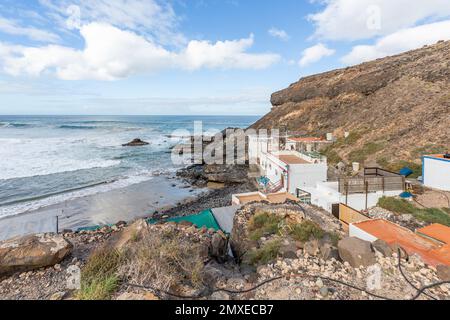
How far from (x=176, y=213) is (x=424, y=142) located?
71.1ft

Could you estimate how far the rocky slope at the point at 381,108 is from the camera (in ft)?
72.3

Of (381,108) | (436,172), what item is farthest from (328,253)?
(381,108)

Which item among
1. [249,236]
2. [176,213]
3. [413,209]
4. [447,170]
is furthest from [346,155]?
[249,236]

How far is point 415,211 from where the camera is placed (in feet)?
39.3

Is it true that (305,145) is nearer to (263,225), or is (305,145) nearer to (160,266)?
(263,225)

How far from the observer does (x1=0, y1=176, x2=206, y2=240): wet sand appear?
14641mm

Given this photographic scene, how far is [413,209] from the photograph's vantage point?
39.9 feet

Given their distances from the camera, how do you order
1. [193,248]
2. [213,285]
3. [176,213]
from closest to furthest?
[213,285] < [193,248] < [176,213]

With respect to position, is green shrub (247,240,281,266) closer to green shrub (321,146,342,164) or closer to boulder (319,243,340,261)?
boulder (319,243,340,261)

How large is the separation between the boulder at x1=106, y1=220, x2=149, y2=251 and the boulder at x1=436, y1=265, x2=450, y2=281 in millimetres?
6645

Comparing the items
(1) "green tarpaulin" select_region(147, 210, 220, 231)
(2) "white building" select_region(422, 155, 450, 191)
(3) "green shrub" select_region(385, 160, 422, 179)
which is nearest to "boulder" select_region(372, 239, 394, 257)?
(1) "green tarpaulin" select_region(147, 210, 220, 231)
